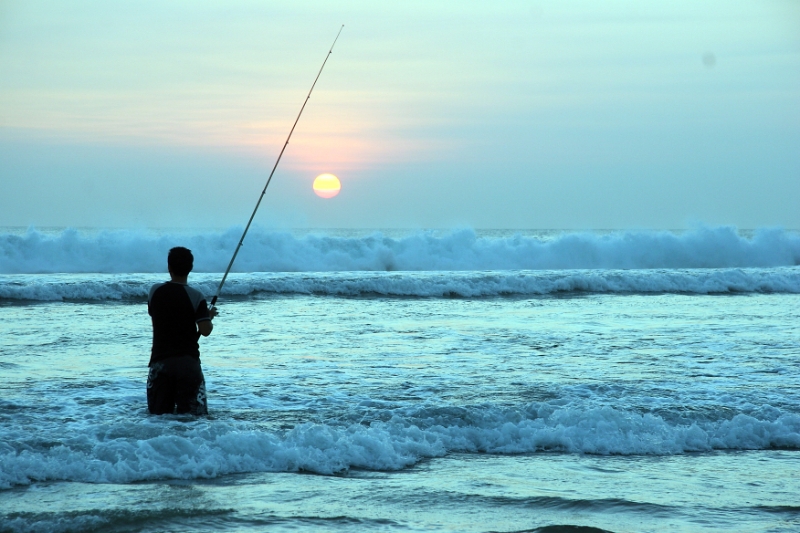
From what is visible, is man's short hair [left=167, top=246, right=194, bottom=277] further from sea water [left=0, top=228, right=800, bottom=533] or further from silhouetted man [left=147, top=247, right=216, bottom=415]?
sea water [left=0, top=228, right=800, bottom=533]

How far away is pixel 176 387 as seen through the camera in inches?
207

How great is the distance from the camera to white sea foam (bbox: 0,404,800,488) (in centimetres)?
473

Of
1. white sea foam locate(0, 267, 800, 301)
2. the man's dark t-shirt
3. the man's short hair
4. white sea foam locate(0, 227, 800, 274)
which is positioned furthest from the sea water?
→ white sea foam locate(0, 227, 800, 274)

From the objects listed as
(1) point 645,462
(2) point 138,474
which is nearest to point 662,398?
(1) point 645,462

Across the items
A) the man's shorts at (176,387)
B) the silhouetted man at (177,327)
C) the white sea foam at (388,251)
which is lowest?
the man's shorts at (176,387)

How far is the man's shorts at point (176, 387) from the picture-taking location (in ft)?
17.0

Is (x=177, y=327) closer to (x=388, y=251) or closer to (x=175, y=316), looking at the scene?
(x=175, y=316)

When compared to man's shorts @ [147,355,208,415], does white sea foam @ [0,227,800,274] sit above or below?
above

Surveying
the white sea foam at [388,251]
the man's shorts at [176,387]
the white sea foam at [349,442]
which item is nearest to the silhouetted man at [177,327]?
the man's shorts at [176,387]

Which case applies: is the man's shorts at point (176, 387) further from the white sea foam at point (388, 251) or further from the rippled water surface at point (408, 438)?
the white sea foam at point (388, 251)

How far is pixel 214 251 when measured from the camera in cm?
2912

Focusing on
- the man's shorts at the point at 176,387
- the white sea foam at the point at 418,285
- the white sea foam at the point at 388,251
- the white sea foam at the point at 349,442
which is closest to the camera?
the white sea foam at the point at 349,442

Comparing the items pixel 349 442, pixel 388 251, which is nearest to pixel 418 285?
pixel 388 251

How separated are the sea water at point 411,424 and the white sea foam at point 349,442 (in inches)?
0.6
